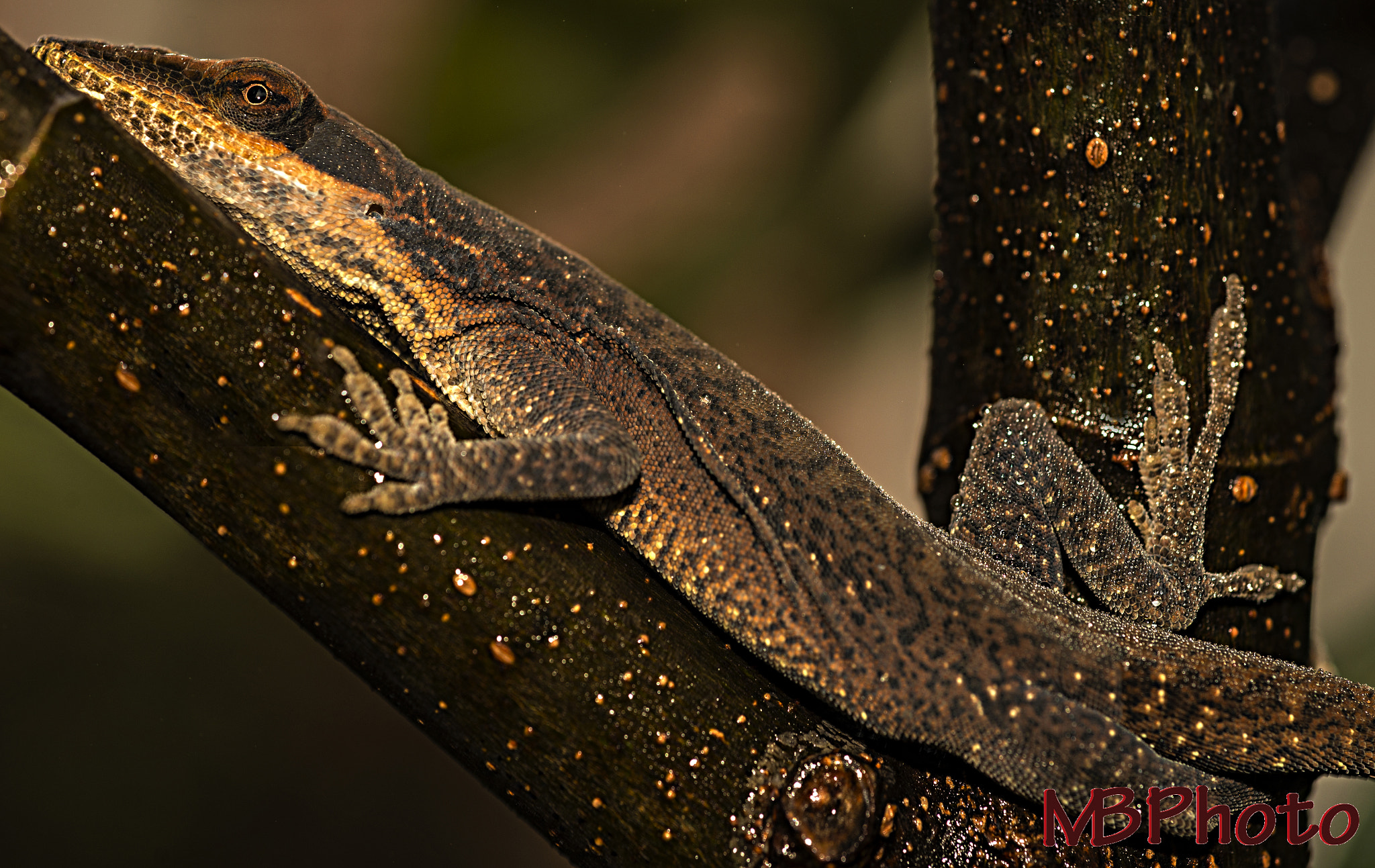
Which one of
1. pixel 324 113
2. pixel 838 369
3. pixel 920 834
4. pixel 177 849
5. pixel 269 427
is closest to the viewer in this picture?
pixel 269 427

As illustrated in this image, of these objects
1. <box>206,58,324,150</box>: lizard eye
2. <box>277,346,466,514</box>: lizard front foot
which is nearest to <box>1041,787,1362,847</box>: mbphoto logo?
<box>277,346,466,514</box>: lizard front foot

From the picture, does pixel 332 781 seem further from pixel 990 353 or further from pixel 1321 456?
pixel 1321 456

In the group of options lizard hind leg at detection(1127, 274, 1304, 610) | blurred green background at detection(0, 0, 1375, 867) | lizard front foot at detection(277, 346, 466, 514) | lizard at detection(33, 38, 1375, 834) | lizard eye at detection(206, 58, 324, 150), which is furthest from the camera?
blurred green background at detection(0, 0, 1375, 867)

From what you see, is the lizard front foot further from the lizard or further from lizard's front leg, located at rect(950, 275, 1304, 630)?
lizard's front leg, located at rect(950, 275, 1304, 630)

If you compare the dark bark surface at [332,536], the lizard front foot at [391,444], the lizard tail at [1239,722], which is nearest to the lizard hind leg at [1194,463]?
the lizard tail at [1239,722]

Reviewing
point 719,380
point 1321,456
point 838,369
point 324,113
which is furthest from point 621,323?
point 838,369

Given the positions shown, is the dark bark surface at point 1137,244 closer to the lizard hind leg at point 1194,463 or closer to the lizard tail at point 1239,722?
the lizard hind leg at point 1194,463

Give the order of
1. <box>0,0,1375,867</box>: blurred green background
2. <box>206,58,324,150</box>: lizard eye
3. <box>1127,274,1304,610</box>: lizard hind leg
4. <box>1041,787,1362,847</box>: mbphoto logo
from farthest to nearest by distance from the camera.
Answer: <box>0,0,1375,867</box>: blurred green background
<box>1127,274,1304,610</box>: lizard hind leg
<box>206,58,324,150</box>: lizard eye
<box>1041,787,1362,847</box>: mbphoto logo
